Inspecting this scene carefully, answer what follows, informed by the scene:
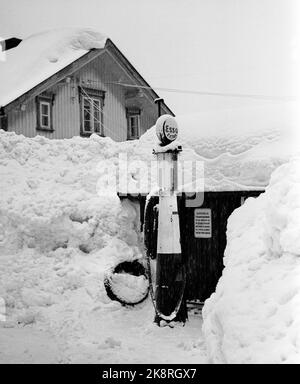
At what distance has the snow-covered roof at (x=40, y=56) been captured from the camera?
13359 millimetres

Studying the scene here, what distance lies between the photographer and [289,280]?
3.62 meters

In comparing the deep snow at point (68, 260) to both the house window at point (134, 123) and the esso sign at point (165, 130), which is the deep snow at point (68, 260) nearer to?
→ the esso sign at point (165, 130)

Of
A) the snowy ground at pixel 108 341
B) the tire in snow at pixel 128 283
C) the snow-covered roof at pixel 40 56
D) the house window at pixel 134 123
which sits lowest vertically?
the snowy ground at pixel 108 341

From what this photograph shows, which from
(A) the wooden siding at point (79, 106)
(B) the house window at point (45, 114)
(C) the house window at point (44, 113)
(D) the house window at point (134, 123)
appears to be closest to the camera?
(A) the wooden siding at point (79, 106)

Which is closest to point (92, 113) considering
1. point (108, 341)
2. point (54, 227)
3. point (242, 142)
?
point (242, 142)

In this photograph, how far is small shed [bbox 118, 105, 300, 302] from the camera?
255 inches

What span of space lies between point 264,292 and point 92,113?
12.8 m

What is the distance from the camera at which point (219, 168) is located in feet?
29.0

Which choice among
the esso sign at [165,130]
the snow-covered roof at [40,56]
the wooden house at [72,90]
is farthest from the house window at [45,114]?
the esso sign at [165,130]

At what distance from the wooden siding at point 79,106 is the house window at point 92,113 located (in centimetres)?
17

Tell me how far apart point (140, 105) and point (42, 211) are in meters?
9.77

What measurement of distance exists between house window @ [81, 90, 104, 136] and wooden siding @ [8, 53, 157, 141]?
17 cm

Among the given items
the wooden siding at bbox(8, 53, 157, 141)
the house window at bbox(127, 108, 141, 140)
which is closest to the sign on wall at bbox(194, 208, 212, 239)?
the wooden siding at bbox(8, 53, 157, 141)

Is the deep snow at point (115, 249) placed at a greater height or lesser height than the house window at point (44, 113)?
lesser
